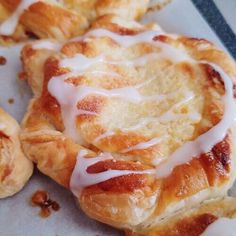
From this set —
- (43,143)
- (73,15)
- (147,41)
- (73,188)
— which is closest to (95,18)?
(73,15)

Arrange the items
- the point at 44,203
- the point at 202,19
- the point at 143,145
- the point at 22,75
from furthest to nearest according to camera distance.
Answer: the point at 202,19 → the point at 22,75 → the point at 44,203 → the point at 143,145

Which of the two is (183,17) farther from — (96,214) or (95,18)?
(96,214)

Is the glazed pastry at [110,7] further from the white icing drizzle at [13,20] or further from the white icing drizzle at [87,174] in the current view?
the white icing drizzle at [87,174]

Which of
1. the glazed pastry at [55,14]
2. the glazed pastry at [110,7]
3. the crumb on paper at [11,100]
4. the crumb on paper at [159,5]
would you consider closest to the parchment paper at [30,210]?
the crumb on paper at [11,100]

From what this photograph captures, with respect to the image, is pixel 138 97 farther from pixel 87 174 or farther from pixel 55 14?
pixel 55 14

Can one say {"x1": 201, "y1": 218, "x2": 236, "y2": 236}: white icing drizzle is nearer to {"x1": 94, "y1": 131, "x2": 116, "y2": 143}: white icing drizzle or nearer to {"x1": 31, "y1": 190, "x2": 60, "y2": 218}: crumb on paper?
{"x1": 94, "y1": 131, "x2": 116, "y2": 143}: white icing drizzle

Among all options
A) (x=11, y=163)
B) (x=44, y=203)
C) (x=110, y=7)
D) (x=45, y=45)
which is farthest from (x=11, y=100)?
(x=110, y=7)
